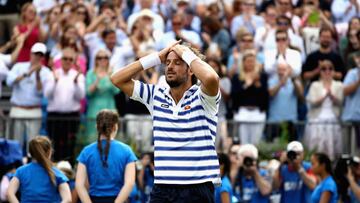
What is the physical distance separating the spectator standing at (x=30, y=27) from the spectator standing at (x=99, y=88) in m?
1.84

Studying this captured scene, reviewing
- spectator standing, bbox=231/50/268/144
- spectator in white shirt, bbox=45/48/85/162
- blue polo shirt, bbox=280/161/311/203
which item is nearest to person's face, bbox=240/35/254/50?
spectator standing, bbox=231/50/268/144

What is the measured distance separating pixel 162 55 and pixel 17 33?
418 inches

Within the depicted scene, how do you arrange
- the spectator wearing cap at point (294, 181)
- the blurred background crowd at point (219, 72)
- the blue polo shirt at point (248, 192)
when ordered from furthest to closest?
the blurred background crowd at point (219, 72)
the blue polo shirt at point (248, 192)
the spectator wearing cap at point (294, 181)

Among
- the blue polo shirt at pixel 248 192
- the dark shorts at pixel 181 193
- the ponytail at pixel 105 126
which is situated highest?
the ponytail at pixel 105 126

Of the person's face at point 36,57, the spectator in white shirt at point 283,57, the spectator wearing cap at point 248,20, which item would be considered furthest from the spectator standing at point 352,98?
the person's face at point 36,57

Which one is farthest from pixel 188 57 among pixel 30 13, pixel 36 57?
pixel 30 13

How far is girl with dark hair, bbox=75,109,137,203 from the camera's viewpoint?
12023mm

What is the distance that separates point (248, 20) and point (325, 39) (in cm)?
207

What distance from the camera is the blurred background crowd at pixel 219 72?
1802 centimetres

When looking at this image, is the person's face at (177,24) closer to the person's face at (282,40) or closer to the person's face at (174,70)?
the person's face at (282,40)

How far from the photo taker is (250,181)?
1642 cm

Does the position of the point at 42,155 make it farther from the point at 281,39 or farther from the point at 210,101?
the point at 281,39

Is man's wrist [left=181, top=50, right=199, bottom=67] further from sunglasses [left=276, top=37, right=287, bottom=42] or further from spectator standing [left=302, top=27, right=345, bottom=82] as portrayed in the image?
sunglasses [left=276, top=37, right=287, bottom=42]

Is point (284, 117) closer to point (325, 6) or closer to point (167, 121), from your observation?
point (325, 6)
